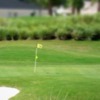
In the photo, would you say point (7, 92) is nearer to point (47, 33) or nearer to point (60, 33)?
point (60, 33)

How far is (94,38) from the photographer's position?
38.6m

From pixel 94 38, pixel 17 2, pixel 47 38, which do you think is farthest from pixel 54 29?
pixel 17 2

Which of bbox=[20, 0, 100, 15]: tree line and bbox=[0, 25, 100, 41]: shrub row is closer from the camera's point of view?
bbox=[0, 25, 100, 41]: shrub row

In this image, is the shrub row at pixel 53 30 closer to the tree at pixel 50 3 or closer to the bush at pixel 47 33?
the bush at pixel 47 33

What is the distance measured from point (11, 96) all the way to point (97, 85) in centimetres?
260

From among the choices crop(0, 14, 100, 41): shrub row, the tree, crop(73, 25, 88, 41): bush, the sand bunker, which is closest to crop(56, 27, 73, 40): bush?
crop(0, 14, 100, 41): shrub row

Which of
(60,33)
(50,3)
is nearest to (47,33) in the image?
(60,33)

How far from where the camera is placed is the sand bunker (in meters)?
13.0

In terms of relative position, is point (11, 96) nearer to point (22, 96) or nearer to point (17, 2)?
point (22, 96)

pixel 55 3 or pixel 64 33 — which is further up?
pixel 55 3

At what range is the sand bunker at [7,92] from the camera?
12953 mm

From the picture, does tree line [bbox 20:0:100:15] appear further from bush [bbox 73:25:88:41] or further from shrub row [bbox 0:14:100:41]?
bush [bbox 73:25:88:41]

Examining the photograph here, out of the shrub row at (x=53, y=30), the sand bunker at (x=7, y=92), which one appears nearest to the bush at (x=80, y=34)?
the shrub row at (x=53, y=30)

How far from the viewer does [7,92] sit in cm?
1359
